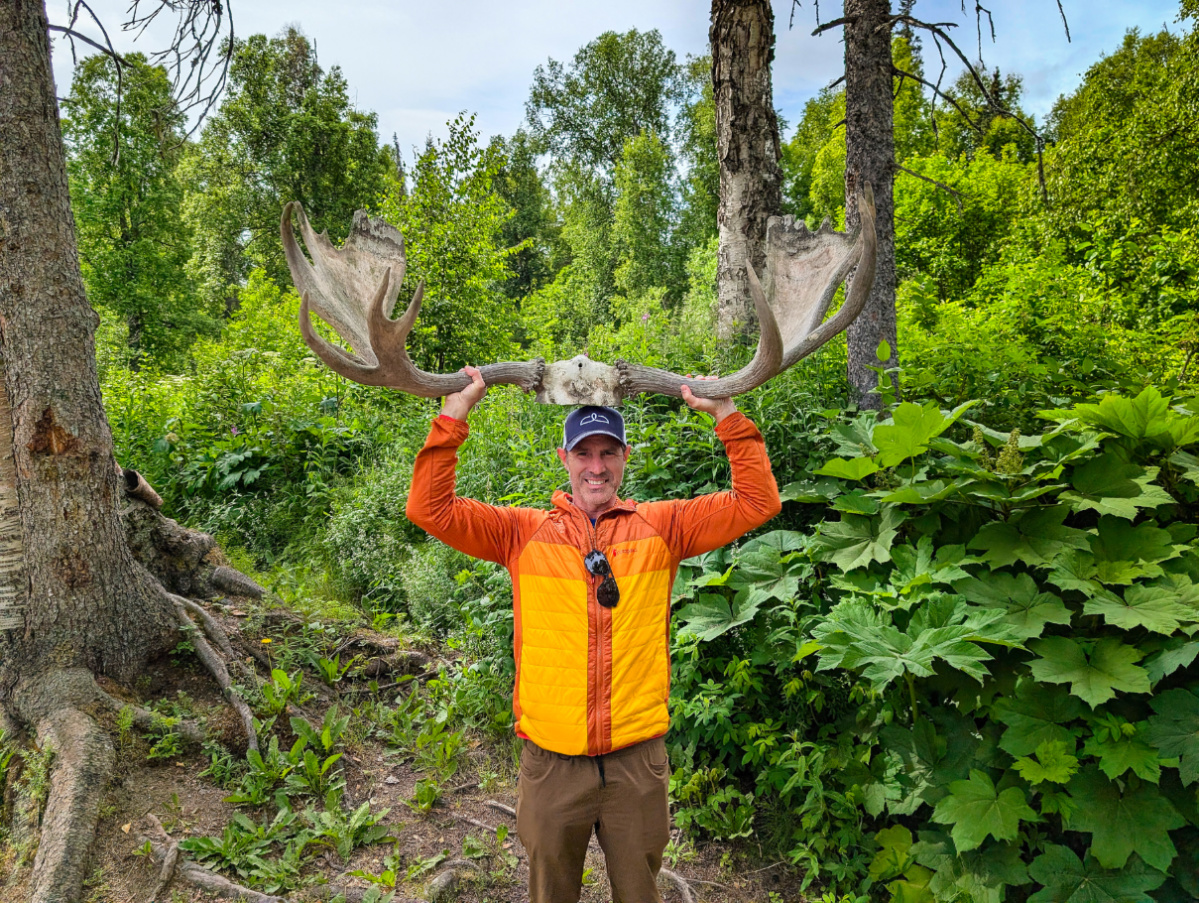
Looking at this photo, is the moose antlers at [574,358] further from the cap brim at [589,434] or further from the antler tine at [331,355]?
the cap brim at [589,434]

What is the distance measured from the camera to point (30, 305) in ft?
10.9

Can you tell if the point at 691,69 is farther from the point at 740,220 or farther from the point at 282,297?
the point at 740,220

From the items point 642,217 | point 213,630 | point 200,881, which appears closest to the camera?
point 200,881

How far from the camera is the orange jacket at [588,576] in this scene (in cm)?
212

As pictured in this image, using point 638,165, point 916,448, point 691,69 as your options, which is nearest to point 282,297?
point 638,165

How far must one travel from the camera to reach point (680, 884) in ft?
10.1

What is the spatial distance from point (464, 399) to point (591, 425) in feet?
1.39

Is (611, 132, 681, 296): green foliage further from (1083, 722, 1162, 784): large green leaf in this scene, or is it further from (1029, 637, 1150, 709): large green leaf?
(1083, 722, 1162, 784): large green leaf

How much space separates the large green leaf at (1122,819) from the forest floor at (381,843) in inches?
49.0

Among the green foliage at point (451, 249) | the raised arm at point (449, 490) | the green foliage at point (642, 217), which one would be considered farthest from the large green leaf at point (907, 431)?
the green foliage at point (642, 217)

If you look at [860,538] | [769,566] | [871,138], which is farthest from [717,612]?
[871,138]

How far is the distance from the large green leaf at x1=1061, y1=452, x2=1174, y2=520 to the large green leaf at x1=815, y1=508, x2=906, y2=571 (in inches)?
25.8

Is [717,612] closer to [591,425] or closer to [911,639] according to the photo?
[911,639]

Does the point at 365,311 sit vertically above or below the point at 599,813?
above
